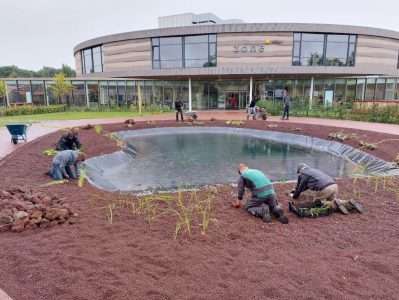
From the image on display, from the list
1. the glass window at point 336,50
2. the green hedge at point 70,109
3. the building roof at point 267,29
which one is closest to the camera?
the green hedge at point 70,109

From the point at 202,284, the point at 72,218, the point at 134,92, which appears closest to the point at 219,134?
the point at 72,218

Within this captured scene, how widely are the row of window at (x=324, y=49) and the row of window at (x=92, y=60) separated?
69.7 ft

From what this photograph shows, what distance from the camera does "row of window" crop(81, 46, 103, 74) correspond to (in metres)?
31.4

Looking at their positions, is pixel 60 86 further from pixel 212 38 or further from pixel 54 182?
pixel 54 182

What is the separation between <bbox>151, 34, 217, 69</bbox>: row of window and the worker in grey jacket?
21.6 m

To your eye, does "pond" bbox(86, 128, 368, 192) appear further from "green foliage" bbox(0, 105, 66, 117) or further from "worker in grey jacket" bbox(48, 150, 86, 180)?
"green foliage" bbox(0, 105, 66, 117)

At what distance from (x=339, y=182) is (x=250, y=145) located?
659 centimetres

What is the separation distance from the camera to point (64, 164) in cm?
691

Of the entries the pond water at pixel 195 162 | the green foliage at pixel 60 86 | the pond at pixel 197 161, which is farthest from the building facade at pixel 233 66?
the pond water at pixel 195 162

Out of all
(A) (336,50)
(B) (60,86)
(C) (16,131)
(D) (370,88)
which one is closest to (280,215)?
(C) (16,131)

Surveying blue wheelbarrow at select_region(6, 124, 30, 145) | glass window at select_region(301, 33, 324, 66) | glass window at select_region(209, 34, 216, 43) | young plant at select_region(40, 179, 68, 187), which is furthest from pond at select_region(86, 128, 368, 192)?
glass window at select_region(301, 33, 324, 66)

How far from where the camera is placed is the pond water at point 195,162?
25.9 ft

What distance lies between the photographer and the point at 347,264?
132 inches

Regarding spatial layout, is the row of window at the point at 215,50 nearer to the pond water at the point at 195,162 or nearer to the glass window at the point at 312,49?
the glass window at the point at 312,49
